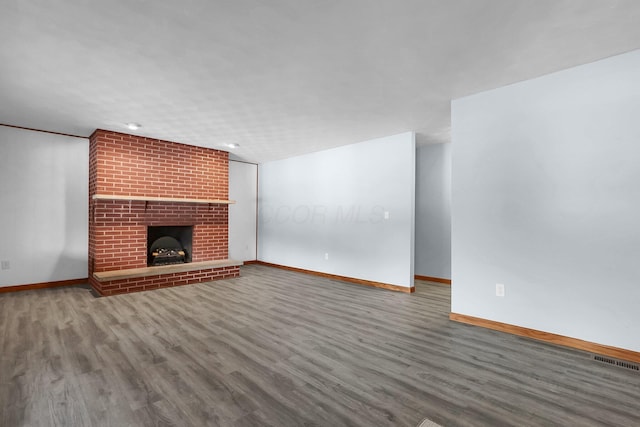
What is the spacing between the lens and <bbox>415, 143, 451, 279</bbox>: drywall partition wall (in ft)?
16.8

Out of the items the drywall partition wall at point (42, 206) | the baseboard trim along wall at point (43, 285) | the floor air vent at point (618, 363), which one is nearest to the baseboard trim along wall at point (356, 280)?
the floor air vent at point (618, 363)

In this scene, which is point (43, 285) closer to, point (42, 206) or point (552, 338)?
point (42, 206)

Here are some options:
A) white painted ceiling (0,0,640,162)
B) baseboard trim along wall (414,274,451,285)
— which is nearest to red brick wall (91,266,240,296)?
white painted ceiling (0,0,640,162)

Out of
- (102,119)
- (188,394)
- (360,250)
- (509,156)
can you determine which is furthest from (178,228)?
(509,156)

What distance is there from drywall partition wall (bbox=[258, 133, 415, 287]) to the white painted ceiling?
1084 millimetres

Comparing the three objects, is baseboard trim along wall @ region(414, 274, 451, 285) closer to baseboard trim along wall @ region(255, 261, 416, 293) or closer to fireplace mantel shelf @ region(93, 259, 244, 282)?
baseboard trim along wall @ region(255, 261, 416, 293)

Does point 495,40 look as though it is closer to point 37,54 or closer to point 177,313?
point 37,54

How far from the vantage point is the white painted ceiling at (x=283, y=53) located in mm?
1865

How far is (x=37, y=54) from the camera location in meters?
2.36

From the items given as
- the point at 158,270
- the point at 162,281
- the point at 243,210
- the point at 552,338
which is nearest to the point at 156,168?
the point at 158,270

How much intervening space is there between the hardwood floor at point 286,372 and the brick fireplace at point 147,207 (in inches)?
41.0

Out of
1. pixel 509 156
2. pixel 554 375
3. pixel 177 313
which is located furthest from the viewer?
pixel 177 313

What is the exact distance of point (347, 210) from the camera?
17.1 feet

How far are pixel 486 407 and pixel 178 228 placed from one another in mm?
5243
